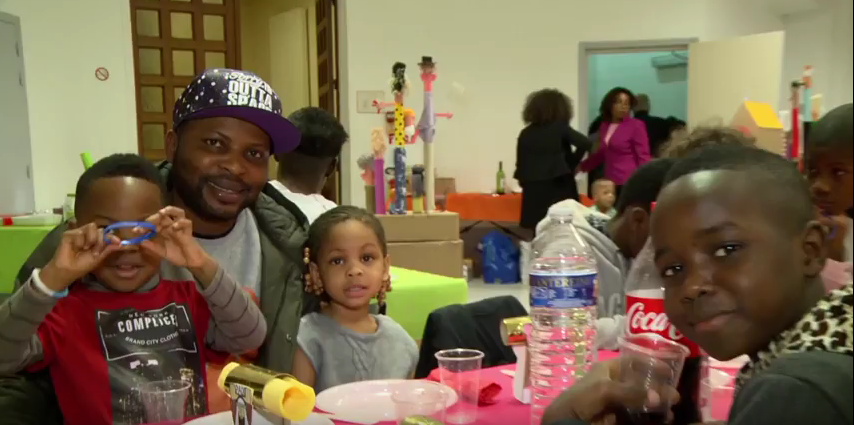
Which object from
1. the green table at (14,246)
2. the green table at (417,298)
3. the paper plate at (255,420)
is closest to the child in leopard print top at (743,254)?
the paper plate at (255,420)

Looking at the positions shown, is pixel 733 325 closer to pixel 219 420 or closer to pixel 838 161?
pixel 838 161

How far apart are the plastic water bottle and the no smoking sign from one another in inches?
217

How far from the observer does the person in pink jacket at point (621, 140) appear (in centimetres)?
598

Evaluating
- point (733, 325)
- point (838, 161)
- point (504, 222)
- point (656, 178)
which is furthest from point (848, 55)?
point (504, 222)

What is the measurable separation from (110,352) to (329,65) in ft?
16.8

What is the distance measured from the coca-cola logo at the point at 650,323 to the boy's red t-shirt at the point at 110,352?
0.88 m

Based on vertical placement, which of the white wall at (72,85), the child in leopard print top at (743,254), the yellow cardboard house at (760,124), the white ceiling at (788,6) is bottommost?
the child in leopard print top at (743,254)

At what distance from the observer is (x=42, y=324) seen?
1.40 metres

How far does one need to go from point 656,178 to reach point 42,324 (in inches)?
62.0

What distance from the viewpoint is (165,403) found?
1.17m

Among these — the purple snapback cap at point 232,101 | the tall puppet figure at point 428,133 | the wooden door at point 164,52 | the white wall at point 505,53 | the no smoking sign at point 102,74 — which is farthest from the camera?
the white wall at point 505,53

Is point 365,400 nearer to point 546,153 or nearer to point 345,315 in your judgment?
point 345,315

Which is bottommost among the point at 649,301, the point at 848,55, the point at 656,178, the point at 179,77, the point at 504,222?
the point at 504,222

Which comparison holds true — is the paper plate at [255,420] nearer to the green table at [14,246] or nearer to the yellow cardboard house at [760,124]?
the yellow cardboard house at [760,124]
